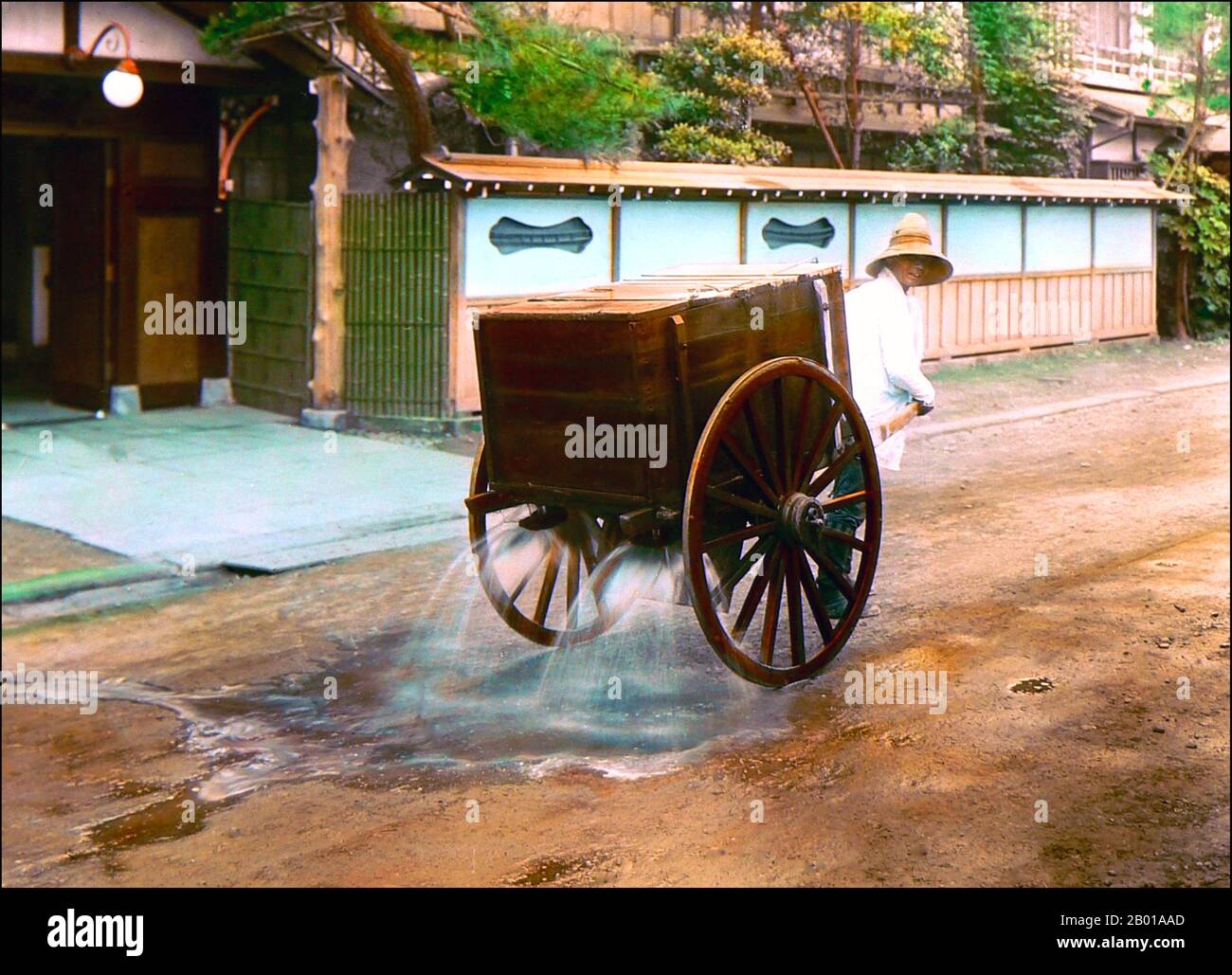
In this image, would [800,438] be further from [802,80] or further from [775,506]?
[802,80]

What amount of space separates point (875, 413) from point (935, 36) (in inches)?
593

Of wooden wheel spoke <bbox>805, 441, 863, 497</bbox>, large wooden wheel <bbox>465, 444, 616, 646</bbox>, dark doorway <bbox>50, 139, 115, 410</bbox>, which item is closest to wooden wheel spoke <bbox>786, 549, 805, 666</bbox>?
wooden wheel spoke <bbox>805, 441, 863, 497</bbox>

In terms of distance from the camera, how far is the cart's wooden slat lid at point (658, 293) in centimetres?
595

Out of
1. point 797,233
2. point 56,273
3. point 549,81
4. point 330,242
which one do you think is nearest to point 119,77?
point 330,242

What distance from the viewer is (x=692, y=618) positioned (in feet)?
25.6

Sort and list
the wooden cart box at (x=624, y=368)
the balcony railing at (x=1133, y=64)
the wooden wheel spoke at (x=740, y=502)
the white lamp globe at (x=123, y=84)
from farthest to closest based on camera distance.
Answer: the balcony railing at (x=1133, y=64), the white lamp globe at (x=123, y=84), the wooden wheel spoke at (x=740, y=502), the wooden cart box at (x=624, y=368)

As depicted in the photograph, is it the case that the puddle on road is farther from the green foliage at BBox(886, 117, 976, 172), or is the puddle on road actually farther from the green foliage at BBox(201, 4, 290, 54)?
the green foliage at BBox(886, 117, 976, 172)

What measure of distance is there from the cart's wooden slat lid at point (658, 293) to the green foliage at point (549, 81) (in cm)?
669

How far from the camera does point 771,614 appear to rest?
Result: 6.35m

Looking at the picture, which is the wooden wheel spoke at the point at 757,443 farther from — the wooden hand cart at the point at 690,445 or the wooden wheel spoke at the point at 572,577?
the wooden wheel spoke at the point at 572,577

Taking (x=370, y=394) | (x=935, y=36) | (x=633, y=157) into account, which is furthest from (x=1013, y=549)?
(x=935, y=36)

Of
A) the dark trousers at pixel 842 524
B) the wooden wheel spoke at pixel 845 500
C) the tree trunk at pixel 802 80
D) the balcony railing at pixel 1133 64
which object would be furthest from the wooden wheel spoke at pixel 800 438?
the balcony railing at pixel 1133 64

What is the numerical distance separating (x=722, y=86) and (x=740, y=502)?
13371 mm

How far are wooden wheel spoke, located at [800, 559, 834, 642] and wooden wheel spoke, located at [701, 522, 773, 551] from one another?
29cm
